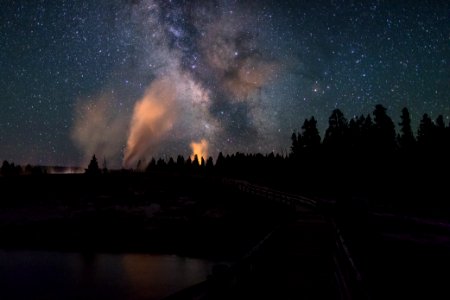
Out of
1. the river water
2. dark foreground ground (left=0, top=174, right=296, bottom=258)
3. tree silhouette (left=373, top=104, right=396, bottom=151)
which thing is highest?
tree silhouette (left=373, top=104, right=396, bottom=151)

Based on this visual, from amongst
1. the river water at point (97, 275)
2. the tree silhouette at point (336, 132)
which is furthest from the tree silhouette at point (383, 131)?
the river water at point (97, 275)

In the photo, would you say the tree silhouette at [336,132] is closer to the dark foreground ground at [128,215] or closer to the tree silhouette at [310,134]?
the tree silhouette at [310,134]

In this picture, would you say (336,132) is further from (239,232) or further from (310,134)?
(239,232)

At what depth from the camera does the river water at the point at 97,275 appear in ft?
92.5

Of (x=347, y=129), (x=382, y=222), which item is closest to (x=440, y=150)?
(x=382, y=222)

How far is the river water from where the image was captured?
28203 millimetres

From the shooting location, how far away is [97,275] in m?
32.5

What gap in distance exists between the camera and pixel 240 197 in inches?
1529

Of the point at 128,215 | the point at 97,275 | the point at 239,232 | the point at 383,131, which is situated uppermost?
the point at 383,131

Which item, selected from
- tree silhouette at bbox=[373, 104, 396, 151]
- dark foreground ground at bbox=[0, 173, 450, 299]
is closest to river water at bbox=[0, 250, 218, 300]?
dark foreground ground at bbox=[0, 173, 450, 299]

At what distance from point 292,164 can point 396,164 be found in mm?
30862

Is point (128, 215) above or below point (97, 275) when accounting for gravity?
above

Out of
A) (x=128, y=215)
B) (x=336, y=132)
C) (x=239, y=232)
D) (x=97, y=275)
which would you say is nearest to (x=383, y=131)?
(x=336, y=132)

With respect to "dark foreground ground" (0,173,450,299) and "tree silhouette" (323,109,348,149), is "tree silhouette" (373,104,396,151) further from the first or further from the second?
"dark foreground ground" (0,173,450,299)
